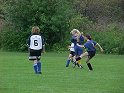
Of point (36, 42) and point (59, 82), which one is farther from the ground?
point (36, 42)

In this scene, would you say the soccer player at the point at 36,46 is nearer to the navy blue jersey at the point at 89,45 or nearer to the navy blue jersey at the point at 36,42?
the navy blue jersey at the point at 36,42

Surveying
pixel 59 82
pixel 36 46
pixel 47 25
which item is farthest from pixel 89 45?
pixel 47 25

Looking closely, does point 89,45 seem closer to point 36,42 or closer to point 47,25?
point 36,42

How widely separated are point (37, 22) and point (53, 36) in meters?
1.65

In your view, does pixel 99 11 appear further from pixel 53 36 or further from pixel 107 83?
pixel 107 83

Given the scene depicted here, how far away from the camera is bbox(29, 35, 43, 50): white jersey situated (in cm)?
1825

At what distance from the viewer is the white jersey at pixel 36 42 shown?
18.2m

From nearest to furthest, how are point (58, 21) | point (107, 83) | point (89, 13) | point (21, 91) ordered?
point (21, 91) → point (107, 83) → point (58, 21) → point (89, 13)

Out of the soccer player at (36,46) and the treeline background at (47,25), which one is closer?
the soccer player at (36,46)

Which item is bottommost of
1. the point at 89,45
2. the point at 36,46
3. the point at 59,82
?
the point at 59,82

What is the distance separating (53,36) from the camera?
37.5 m

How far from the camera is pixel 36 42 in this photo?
60.0 feet

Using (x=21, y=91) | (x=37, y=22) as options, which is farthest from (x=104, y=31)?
(x=21, y=91)

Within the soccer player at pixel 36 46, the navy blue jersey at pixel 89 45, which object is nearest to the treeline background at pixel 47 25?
the navy blue jersey at pixel 89 45
